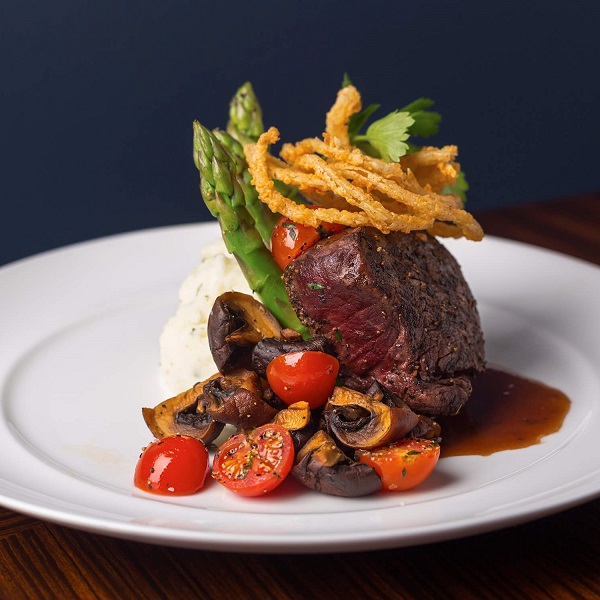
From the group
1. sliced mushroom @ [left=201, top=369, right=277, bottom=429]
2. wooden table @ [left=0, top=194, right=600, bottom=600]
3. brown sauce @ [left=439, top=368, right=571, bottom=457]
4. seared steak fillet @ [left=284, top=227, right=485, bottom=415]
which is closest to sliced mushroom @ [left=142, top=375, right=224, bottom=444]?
sliced mushroom @ [left=201, top=369, right=277, bottom=429]

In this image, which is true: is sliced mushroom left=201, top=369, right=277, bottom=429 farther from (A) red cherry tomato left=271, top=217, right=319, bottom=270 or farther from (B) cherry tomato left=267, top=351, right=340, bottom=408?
(A) red cherry tomato left=271, top=217, right=319, bottom=270

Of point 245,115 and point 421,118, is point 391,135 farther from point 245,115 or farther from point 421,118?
point 245,115

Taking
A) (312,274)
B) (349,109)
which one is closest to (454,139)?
(349,109)

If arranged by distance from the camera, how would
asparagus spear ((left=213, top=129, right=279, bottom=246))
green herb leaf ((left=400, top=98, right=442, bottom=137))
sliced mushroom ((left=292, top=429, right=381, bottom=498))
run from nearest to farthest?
sliced mushroom ((left=292, top=429, right=381, bottom=498)), asparagus spear ((left=213, top=129, right=279, bottom=246)), green herb leaf ((left=400, top=98, right=442, bottom=137))

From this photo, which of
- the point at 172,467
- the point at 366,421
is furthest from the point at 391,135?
the point at 172,467

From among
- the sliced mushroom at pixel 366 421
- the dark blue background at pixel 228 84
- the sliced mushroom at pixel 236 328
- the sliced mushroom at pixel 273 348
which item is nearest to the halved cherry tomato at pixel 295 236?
the sliced mushroom at pixel 236 328

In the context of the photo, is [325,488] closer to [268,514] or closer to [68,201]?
[268,514]
